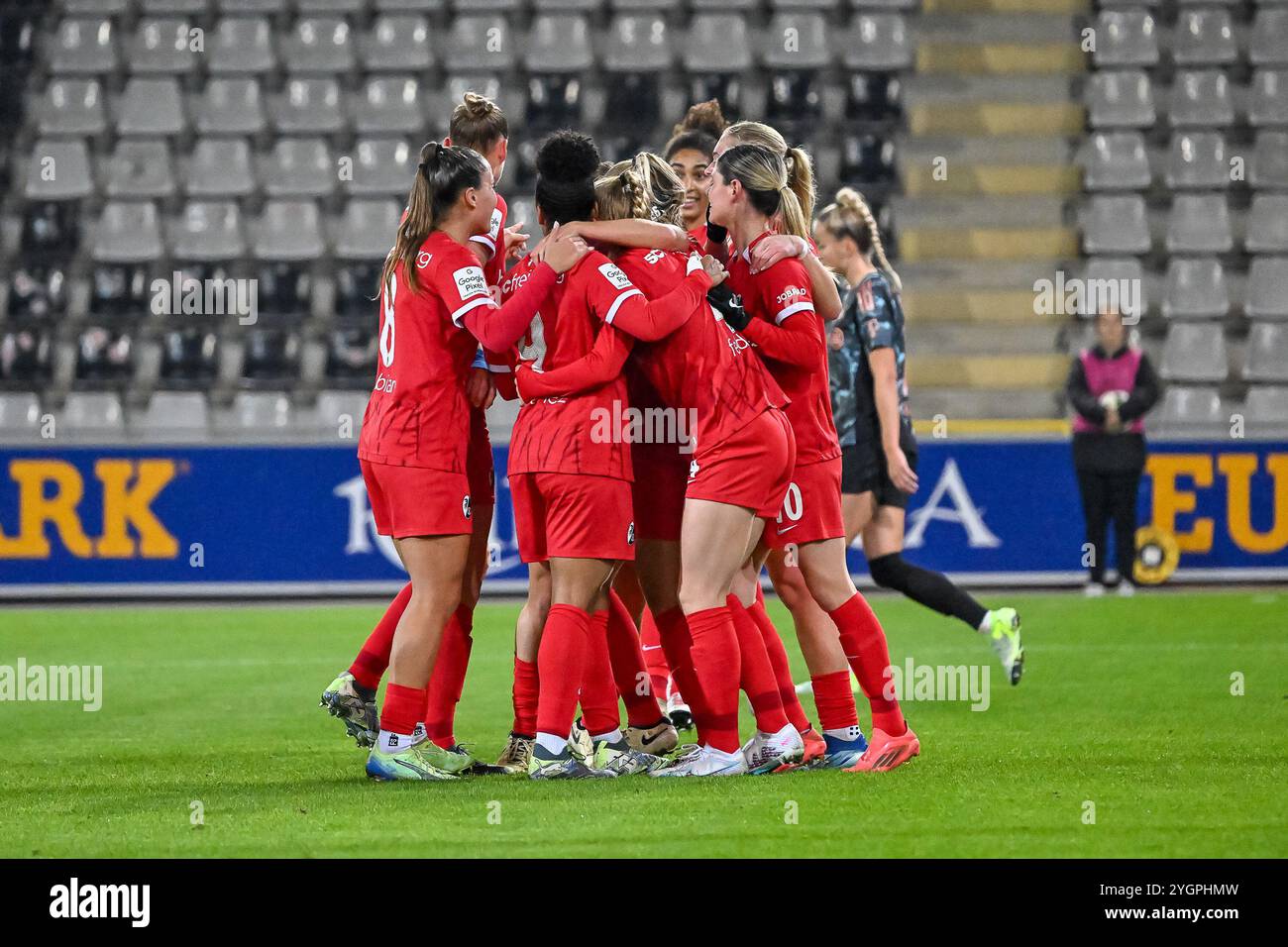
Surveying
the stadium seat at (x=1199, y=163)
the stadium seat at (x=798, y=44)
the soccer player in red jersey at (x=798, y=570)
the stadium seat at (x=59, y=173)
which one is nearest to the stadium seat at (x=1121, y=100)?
the stadium seat at (x=1199, y=163)

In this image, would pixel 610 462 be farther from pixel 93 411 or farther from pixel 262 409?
pixel 93 411

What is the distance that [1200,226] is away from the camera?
15250 millimetres

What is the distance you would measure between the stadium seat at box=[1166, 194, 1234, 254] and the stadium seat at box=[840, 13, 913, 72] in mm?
2769

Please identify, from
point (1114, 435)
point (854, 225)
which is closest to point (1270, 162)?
point (1114, 435)

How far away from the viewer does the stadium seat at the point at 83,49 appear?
1609cm

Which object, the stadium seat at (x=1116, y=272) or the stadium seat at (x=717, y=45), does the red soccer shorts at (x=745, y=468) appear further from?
the stadium seat at (x=717, y=45)

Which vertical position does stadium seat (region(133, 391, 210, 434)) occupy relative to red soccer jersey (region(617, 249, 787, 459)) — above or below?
below

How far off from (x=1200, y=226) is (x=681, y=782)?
36.4 feet

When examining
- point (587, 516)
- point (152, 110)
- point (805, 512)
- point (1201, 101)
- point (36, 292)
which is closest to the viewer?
point (587, 516)

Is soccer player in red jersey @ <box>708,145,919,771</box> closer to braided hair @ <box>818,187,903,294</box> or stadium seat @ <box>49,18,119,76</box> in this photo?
braided hair @ <box>818,187,903,294</box>

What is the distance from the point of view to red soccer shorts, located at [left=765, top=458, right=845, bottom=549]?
5.95 meters

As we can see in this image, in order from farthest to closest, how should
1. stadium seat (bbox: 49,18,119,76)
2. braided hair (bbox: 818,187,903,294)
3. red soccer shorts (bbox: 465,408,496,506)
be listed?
stadium seat (bbox: 49,18,119,76), braided hair (bbox: 818,187,903,294), red soccer shorts (bbox: 465,408,496,506)

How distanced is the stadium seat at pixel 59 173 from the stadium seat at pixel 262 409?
8.76ft

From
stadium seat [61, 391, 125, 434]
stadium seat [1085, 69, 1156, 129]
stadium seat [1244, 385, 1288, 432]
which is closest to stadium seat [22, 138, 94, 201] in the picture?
stadium seat [61, 391, 125, 434]
